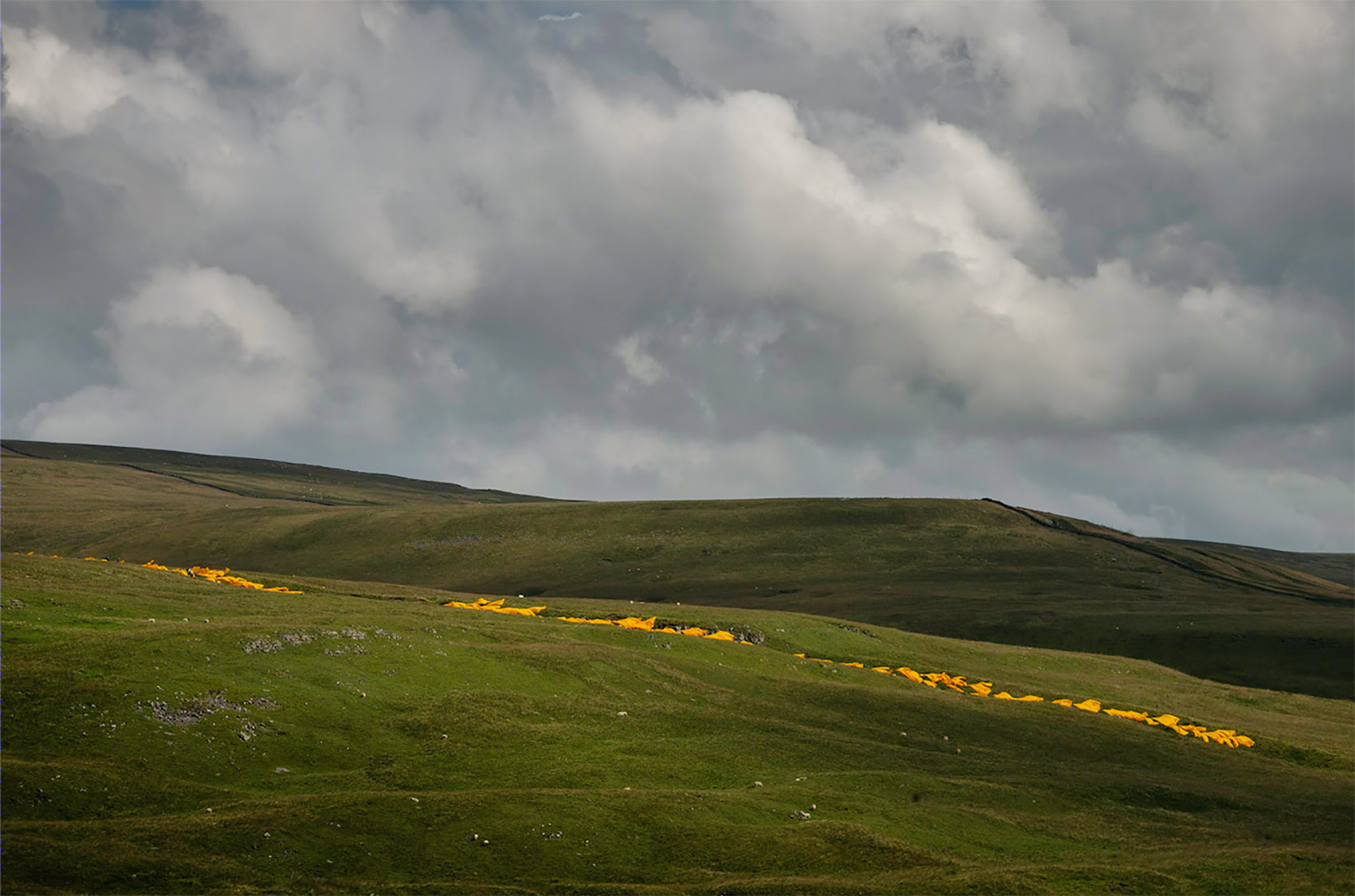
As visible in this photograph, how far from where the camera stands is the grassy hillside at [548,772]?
1239 inches

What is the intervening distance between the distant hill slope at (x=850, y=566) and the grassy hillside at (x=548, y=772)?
60.6 meters

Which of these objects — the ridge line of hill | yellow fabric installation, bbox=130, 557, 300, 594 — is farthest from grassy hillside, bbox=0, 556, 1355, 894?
the ridge line of hill

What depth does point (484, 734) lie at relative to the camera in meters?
42.6

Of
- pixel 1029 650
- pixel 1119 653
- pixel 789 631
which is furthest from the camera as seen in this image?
pixel 1119 653

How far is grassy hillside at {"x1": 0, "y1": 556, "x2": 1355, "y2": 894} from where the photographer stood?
3147 cm

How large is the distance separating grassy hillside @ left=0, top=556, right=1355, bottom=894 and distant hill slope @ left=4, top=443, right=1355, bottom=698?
6063 centimetres

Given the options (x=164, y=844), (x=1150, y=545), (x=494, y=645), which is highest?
(x=1150, y=545)

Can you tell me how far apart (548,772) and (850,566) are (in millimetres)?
129526

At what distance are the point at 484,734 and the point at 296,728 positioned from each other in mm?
7112

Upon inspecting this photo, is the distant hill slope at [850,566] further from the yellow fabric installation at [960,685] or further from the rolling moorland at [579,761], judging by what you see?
the yellow fabric installation at [960,685]

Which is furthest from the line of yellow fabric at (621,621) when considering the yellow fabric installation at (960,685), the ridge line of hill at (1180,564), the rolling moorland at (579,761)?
the ridge line of hill at (1180,564)

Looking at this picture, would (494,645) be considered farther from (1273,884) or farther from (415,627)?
(1273,884)

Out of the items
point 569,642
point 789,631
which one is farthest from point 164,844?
point 789,631

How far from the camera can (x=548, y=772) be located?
40094 mm
